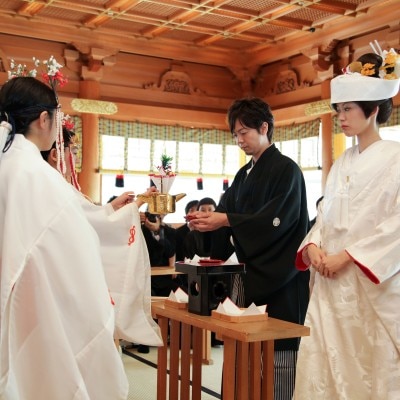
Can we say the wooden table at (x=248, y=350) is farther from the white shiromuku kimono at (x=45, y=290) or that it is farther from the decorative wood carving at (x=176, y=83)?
the decorative wood carving at (x=176, y=83)

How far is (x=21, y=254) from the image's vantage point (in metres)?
1.82

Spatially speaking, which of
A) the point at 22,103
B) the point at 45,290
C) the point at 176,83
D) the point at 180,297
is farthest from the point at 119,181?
the point at 45,290

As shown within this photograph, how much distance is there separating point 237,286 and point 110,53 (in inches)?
225

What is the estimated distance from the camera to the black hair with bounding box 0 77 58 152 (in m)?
1.99

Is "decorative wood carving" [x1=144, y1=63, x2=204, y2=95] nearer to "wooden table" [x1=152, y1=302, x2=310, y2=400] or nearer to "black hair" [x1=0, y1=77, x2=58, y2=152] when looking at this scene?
"wooden table" [x1=152, y1=302, x2=310, y2=400]

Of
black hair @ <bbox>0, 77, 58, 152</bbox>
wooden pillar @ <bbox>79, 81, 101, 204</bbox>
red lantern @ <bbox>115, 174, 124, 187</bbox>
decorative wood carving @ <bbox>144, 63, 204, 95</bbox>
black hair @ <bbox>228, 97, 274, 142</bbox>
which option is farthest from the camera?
decorative wood carving @ <bbox>144, 63, 204, 95</bbox>

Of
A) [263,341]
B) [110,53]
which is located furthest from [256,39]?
[263,341]

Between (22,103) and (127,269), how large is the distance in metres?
1.03

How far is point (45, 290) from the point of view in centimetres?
184

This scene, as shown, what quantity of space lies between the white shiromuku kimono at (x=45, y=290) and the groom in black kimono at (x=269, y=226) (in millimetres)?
900

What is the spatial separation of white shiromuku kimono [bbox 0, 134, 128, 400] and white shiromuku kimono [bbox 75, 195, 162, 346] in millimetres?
752

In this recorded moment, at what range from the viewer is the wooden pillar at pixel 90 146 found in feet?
25.6

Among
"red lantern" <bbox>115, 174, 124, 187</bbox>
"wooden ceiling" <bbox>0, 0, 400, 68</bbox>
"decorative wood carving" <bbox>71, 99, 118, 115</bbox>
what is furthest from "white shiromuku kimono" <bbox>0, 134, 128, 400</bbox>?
"red lantern" <bbox>115, 174, 124, 187</bbox>

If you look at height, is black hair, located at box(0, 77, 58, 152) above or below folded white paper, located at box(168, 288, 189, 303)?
above
